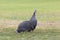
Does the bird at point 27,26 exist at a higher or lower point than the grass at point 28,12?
higher

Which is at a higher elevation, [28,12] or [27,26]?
[27,26]

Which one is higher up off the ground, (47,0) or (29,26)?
(29,26)

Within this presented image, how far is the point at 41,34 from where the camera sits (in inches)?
461

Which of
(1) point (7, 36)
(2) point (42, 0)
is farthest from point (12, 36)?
(2) point (42, 0)

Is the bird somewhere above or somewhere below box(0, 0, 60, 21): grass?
above

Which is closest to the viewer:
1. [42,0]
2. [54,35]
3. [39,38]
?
[39,38]

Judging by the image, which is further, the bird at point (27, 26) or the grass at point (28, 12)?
the grass at point (28, 12)

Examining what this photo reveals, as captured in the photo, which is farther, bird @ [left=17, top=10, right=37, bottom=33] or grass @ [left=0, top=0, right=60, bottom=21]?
grass @ [left=0, top=0, right=60, bottom=21]

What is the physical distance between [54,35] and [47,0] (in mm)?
29895

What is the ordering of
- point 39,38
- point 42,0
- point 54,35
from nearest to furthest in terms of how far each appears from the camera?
1. point 39,38
2. point 54,35
3. point 42,0

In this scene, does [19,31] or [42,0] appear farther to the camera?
[42,0]

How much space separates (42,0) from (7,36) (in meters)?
29.8

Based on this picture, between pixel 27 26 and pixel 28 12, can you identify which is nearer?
pixel 27 26

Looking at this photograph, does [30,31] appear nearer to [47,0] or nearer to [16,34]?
[16,34]
